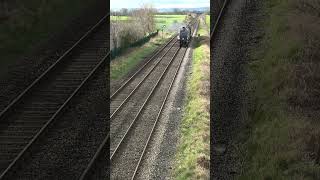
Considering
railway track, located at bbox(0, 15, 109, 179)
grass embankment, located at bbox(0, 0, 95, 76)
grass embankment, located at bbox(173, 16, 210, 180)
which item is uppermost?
grass embankment, located at bbox(0, 0, 95, 76)

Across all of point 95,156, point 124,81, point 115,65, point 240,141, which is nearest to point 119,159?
point 95,156

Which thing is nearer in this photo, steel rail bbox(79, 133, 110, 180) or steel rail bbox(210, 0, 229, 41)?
steel rail bbox(79, 133, 110, 180)

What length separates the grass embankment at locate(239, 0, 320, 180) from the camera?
10453 millimetres

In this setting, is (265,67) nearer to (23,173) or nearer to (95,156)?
(95,156)

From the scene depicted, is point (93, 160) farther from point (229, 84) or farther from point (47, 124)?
→ point (229, 84)

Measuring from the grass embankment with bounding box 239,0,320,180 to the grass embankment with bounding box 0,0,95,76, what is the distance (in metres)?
9.90

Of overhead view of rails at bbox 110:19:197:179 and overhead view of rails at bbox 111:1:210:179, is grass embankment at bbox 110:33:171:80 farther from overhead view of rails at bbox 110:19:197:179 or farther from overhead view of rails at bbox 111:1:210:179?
overhead view of rails at bbox 110:19:197:179

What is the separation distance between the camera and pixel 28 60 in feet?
60.2

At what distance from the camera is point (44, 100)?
15422 millimetres

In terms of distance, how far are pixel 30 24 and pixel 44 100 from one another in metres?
8.08

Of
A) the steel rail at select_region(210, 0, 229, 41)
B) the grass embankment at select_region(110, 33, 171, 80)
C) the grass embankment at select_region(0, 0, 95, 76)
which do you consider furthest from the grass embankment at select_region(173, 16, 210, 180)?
the grass embankment at select_region(0, 0, 95, 76)

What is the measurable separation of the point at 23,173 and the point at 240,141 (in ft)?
19.3

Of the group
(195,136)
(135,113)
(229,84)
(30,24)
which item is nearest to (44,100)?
(135,113)

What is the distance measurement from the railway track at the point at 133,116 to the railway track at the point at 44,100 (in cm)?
198
